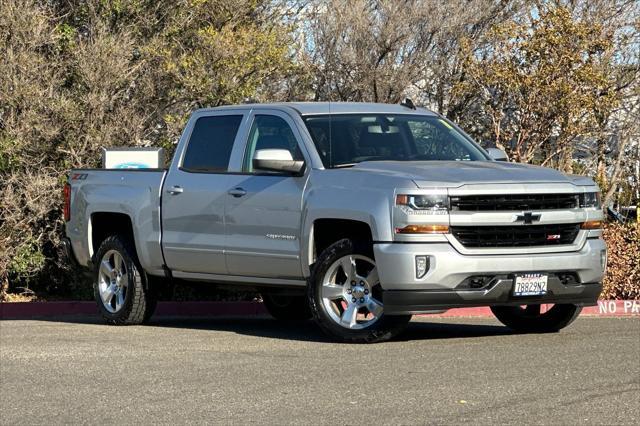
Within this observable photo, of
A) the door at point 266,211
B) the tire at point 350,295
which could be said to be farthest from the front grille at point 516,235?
the door at point 266,211

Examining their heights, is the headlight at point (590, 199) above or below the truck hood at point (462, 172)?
below

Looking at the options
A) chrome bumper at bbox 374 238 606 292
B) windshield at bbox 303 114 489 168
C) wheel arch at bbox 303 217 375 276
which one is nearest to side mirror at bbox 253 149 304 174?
windshield at bbox 303 114 489 168

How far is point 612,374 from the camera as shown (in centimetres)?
926

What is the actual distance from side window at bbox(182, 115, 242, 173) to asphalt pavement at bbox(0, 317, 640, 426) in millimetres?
1553

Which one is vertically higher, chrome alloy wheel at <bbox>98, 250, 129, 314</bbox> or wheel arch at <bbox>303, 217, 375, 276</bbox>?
wheel arch at <bbox>303, 217, 375, 276</bbox>

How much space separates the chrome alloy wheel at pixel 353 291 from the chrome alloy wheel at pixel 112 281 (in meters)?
3.04

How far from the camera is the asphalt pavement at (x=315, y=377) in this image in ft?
26.0

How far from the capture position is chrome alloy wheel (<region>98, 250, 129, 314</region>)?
13.7m

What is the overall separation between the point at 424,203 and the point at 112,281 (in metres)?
4.34

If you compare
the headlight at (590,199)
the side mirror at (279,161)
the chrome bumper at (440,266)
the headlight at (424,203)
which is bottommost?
the chrome bumper at (440,266)

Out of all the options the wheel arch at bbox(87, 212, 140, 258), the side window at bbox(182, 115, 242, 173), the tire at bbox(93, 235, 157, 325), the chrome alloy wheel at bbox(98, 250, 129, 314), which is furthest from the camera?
the wheel arch at bbox(87, 212, 140, 258)

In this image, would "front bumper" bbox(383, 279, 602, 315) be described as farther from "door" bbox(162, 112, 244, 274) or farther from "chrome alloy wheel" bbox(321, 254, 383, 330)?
"door" bbox(162, 112, 244, 274)

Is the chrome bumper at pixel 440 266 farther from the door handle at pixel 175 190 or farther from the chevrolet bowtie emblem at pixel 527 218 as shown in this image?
the door handle at pixel 175 190

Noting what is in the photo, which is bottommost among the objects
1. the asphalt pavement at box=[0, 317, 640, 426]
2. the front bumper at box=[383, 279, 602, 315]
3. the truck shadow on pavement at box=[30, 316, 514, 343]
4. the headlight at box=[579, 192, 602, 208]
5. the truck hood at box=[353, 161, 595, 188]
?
the truck shadow on pavement at box=[30, 316, 514, 343]
